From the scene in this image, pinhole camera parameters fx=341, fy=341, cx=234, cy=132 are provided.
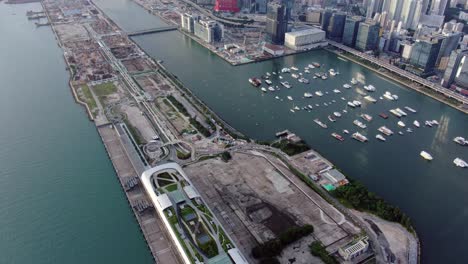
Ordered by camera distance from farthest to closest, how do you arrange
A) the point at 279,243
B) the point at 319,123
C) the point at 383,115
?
the point at 383,115 < the point at 319,123 < the point at 279,243

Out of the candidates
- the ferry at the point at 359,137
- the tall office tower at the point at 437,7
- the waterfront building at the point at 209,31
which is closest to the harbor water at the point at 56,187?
the ferry at the point at 359,137

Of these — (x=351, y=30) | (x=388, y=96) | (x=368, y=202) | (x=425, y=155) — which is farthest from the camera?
(x=351, y=30)

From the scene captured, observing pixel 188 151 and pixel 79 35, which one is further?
pixel 79 35

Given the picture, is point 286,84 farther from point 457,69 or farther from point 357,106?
point 457,69

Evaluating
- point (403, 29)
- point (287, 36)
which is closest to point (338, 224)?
point (287, 36)

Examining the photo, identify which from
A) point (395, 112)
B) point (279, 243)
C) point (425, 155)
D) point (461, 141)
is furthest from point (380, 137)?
point (279, 243)

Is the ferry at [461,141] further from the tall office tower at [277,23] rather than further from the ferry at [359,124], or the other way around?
the tall office tower at [277,23]

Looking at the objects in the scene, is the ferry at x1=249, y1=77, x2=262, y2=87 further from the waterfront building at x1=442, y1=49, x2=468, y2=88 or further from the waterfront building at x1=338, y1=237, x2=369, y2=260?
the waterfront building at x1=338, y1=237, x2=369, y2=260

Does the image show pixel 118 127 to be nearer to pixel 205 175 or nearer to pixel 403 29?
pixel 205 175
